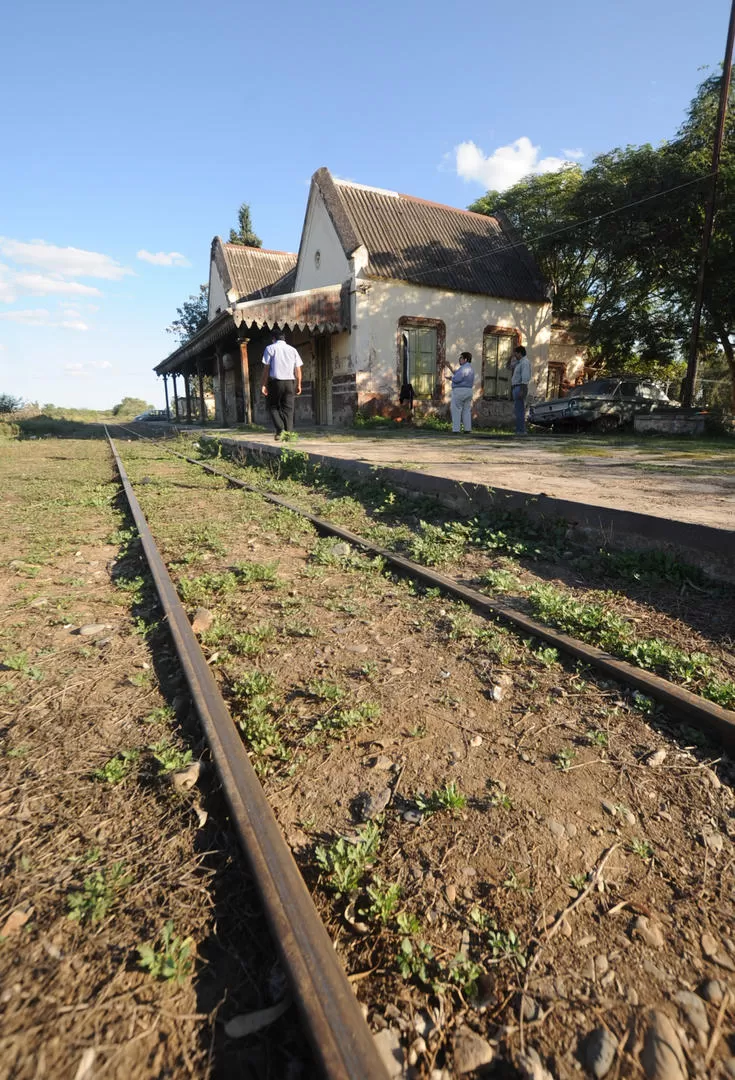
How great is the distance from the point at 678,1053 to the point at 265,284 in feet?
96.5

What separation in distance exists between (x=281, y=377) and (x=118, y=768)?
8.85 metres

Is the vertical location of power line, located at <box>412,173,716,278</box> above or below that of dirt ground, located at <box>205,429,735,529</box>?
above

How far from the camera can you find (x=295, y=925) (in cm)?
124

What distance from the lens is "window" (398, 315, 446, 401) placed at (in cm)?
1733

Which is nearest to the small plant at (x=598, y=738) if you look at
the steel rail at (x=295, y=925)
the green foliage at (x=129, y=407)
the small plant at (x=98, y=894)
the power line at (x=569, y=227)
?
the steel rail at (x=295, y=925)

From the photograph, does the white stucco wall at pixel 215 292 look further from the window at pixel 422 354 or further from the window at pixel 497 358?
the window at pixel 497 358

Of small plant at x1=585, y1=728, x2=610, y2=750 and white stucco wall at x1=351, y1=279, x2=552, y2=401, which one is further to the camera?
white stucco wall at x1=351, y1=279, x2=552, y2=401

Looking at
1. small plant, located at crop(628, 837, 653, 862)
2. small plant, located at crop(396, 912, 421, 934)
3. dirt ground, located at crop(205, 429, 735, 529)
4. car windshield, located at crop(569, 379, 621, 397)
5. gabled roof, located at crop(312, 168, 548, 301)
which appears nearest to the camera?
small plant, located at crop(396, 912, 421, 934)

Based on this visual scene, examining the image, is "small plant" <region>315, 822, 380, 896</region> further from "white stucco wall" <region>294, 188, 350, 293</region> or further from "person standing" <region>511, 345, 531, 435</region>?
"white stucco wall" <region>294, 188, 350, 293</region>

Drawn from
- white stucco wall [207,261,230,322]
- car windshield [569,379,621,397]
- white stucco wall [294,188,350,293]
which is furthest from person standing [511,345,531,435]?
white stucco wall [207,261,230,322]

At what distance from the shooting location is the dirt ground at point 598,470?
14.3ft

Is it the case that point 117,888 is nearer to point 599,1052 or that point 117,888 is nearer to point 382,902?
point 382,902

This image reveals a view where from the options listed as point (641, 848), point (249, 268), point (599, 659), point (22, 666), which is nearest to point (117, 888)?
point (641, 848)

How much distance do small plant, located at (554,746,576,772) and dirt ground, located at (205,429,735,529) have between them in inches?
90.1
